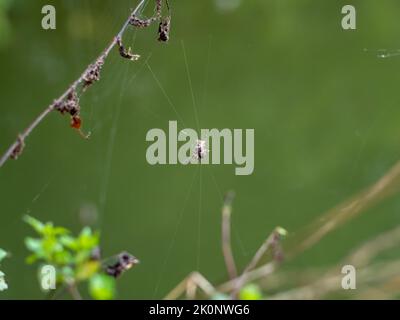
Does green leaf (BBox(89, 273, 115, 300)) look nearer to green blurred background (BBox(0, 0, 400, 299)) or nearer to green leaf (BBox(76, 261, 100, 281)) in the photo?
green leaf (BBox(76, 261, 100, 281))

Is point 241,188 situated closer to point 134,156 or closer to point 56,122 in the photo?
point 134,156

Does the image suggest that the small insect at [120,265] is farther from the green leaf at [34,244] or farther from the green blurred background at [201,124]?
the green blurred background at [201,124]

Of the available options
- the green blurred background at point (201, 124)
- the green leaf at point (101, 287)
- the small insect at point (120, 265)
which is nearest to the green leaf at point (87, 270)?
the green leaf at point (101, 287)

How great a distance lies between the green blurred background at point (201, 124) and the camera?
2775mm

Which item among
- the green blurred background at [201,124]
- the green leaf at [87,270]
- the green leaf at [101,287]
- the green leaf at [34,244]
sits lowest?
the green leaf at [101,287]

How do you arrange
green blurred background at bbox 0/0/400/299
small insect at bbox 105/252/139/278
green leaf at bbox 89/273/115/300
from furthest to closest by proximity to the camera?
1. green blurred background at bbox 0/0/400/299
2. small insect at bbox 105/252/139/278
3. green leaf at bbox 89/273/115/300

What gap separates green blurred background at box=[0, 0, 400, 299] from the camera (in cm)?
278

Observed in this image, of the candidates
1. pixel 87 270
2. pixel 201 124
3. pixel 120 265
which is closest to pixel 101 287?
pixel 87 270

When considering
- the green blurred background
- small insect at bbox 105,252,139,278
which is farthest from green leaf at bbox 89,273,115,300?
the green blurred background

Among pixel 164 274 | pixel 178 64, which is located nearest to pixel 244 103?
pixel 178 64

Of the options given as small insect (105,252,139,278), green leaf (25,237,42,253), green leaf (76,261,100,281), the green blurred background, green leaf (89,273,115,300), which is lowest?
green leaf (89,273,115,300)

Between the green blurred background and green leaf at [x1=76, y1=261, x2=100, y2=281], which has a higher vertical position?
the green blurred background

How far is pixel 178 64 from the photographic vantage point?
3.18 meters

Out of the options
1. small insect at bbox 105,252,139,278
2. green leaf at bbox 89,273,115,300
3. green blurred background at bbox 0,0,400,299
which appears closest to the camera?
green leaf at bbox 89,273,115,300
